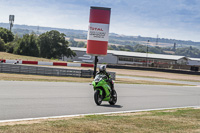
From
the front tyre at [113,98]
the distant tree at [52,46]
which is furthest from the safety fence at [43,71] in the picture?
the distant tree at [52,46]

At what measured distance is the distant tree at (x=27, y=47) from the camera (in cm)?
9312

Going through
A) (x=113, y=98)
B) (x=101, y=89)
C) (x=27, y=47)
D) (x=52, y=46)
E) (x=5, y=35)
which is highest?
(x=5, y=35)

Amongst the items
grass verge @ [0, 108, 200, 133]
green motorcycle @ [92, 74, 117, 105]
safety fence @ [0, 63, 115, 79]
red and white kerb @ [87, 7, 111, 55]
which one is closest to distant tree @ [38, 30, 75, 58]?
safety fence @ [0, 63, 115, 79]

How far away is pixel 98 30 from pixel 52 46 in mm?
75368

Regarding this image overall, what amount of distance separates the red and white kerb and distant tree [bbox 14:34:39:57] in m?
61.9

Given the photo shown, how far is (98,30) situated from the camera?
3312 centimetres

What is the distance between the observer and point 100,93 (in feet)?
43.2

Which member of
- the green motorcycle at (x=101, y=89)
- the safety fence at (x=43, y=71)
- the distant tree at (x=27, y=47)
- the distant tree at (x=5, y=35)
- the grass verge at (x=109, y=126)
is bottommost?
the safety fence at (x=43, y=71)

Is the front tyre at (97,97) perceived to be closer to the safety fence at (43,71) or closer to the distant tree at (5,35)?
the safety fence at (43,71)

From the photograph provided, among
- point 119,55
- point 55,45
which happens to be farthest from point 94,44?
point 119,55

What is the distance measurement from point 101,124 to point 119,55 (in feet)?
355

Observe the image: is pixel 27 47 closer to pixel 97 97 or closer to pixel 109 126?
pixel 97 97

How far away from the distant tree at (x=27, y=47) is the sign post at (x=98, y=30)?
6192 cm

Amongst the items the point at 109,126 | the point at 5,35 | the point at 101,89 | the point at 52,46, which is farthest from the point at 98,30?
the point at 5,35
